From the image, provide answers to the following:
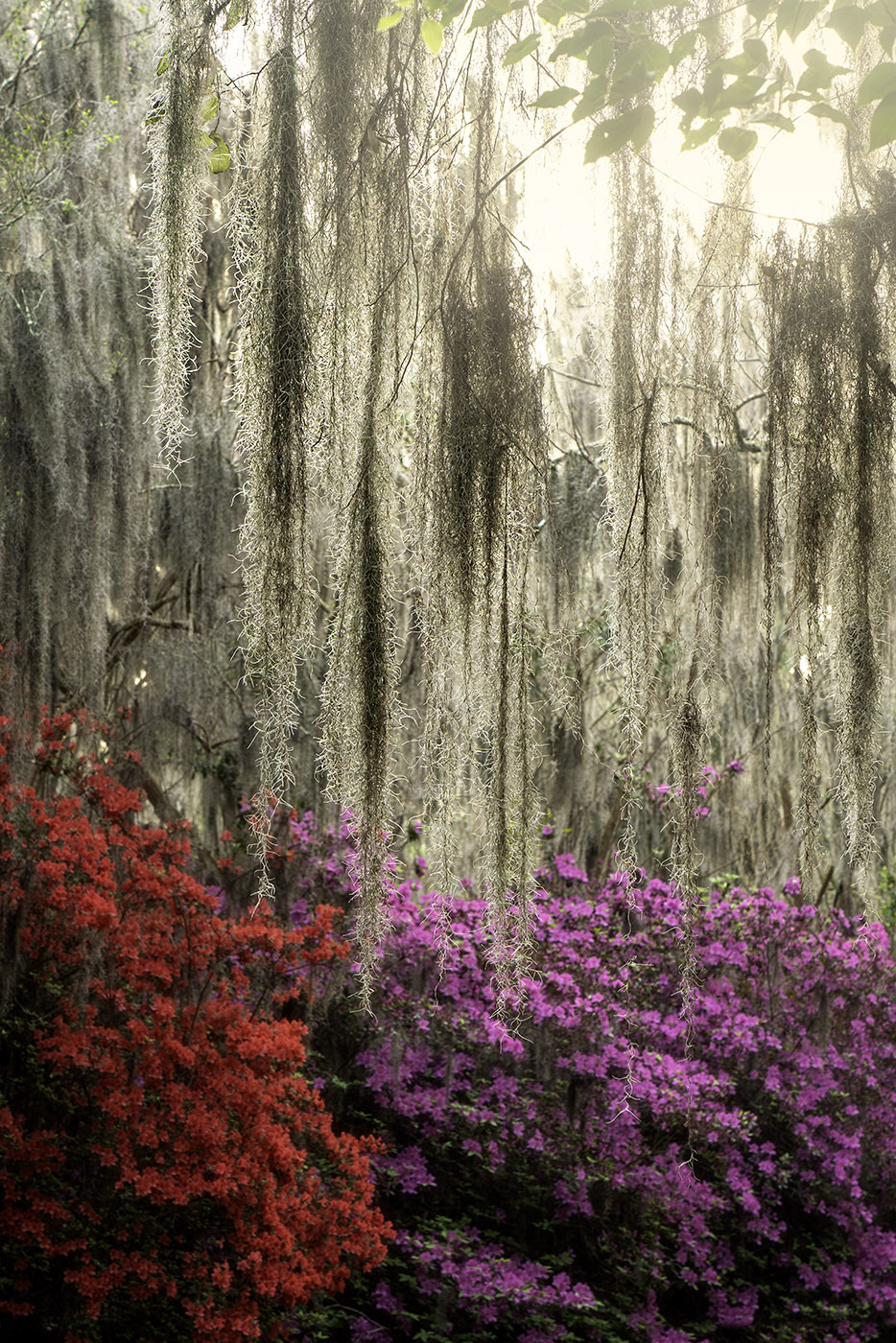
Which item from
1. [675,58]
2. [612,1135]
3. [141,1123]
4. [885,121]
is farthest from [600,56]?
[612,1135]

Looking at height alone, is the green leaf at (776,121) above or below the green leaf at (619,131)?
above

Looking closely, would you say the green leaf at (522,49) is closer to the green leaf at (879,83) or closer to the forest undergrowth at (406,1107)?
the green leaf at (879,83)

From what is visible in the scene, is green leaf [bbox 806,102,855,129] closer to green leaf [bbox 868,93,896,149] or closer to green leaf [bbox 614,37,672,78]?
green leaf [bbox 868,93,896,149]

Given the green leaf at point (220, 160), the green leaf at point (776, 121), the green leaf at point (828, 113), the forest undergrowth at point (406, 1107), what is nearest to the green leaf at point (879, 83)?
the green leaf at point (828, 113)

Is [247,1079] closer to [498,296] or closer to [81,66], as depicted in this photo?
[498,296]

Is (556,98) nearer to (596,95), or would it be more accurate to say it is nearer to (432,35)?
(596,95)

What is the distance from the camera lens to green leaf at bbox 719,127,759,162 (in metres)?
2.39

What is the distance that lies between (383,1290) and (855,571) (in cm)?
404

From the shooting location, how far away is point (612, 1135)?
5.66 metres

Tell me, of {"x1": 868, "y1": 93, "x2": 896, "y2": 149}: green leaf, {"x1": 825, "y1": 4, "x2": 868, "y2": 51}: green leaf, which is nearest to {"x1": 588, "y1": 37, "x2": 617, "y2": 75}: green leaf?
{"x1": 825, "y1": 4, "x2": 868, "y2": 51}: green leaf

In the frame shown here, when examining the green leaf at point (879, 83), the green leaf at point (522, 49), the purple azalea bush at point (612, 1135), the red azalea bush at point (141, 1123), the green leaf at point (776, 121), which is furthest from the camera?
the purple azalea bush at point (612, 1135)

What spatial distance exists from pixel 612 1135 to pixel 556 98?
4741mm

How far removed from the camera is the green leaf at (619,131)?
2.24 meters

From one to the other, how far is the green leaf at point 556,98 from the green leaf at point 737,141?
32 cm
